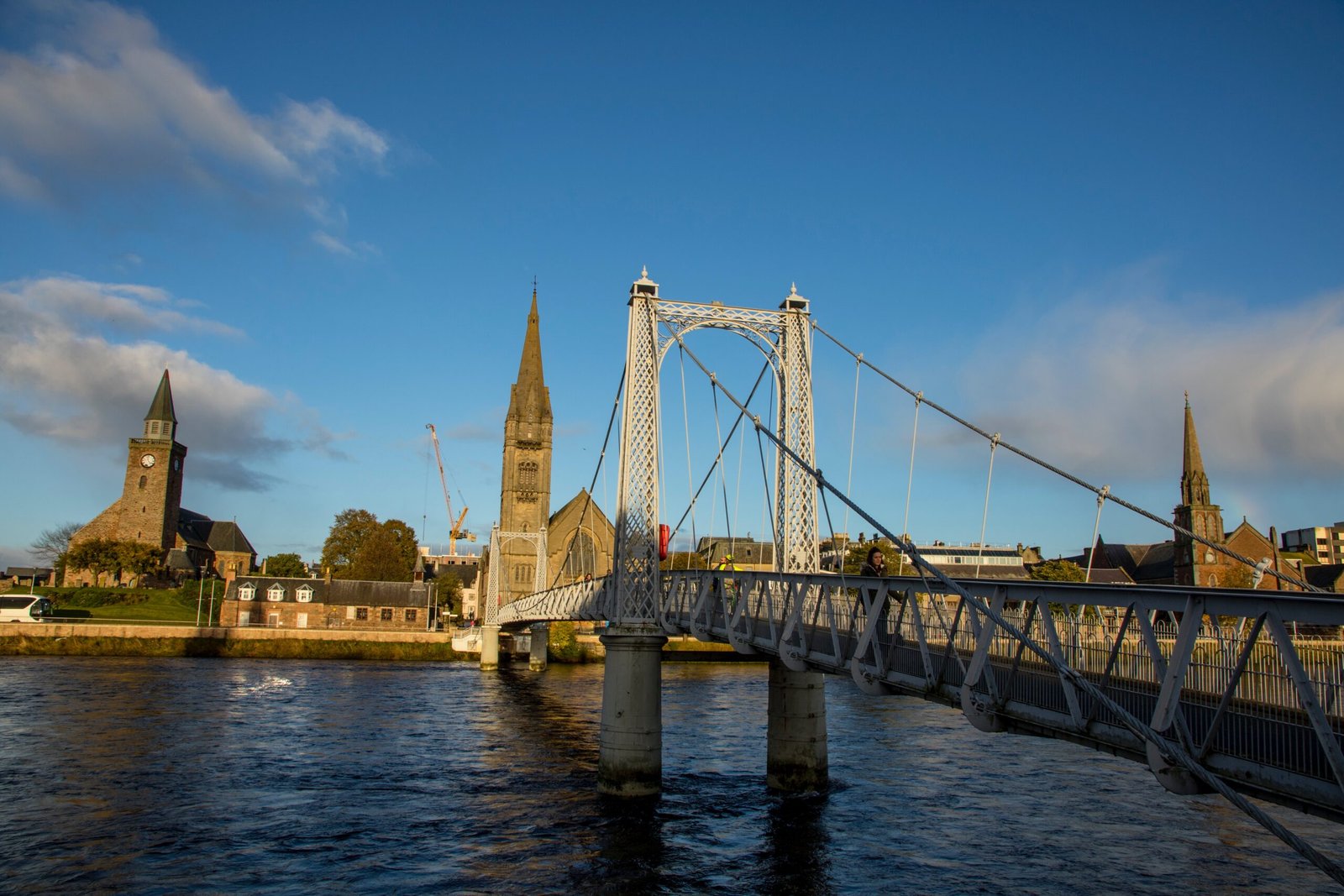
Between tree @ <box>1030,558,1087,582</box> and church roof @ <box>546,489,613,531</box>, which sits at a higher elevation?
church roof @ <box>546,489,613,531</box>

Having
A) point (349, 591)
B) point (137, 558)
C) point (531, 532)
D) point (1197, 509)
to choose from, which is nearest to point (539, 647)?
point (349, 591)

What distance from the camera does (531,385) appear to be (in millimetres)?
126250

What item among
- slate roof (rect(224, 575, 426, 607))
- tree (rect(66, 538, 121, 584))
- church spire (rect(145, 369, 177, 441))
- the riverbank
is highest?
church spire (rect(145, 369, 177, 441))

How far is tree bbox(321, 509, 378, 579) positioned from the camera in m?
112

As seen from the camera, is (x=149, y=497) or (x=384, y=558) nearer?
(x=384, y=558)

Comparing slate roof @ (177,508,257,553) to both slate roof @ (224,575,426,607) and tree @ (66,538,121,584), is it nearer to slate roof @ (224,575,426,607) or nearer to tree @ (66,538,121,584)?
tree @ (66,538,121,584)

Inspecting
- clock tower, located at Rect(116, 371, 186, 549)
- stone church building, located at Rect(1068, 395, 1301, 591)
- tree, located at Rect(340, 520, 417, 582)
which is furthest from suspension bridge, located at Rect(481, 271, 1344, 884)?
clock tower, located at Rect(116, 371, 186, 549)

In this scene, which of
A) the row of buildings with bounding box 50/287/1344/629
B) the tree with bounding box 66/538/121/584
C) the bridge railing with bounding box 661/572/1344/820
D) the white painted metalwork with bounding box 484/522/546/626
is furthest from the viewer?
the row of buildings with bounding box 50/287/1344/629

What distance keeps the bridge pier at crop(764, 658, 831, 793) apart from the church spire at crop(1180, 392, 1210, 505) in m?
106

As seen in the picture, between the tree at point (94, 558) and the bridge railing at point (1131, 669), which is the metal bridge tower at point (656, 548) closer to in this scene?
the bridge railing at point (1131, 669)

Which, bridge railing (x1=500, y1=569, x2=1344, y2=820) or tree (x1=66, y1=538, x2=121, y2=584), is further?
tree (x1=66, y1=538, x2=121, y2=584)

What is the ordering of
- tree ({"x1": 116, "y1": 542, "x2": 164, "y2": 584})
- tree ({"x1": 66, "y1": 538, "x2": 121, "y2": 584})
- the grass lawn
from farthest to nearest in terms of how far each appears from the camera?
tree ({"x1": 116, "y1": 542, "x2": 164, "y2": 584}) < tree ({"x1": 66, "y1": 538, "x2": 121, "y2": 584}) < the grass lawn

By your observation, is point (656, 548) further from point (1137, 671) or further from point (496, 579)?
point (496, 579)

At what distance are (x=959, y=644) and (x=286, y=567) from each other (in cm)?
12279
